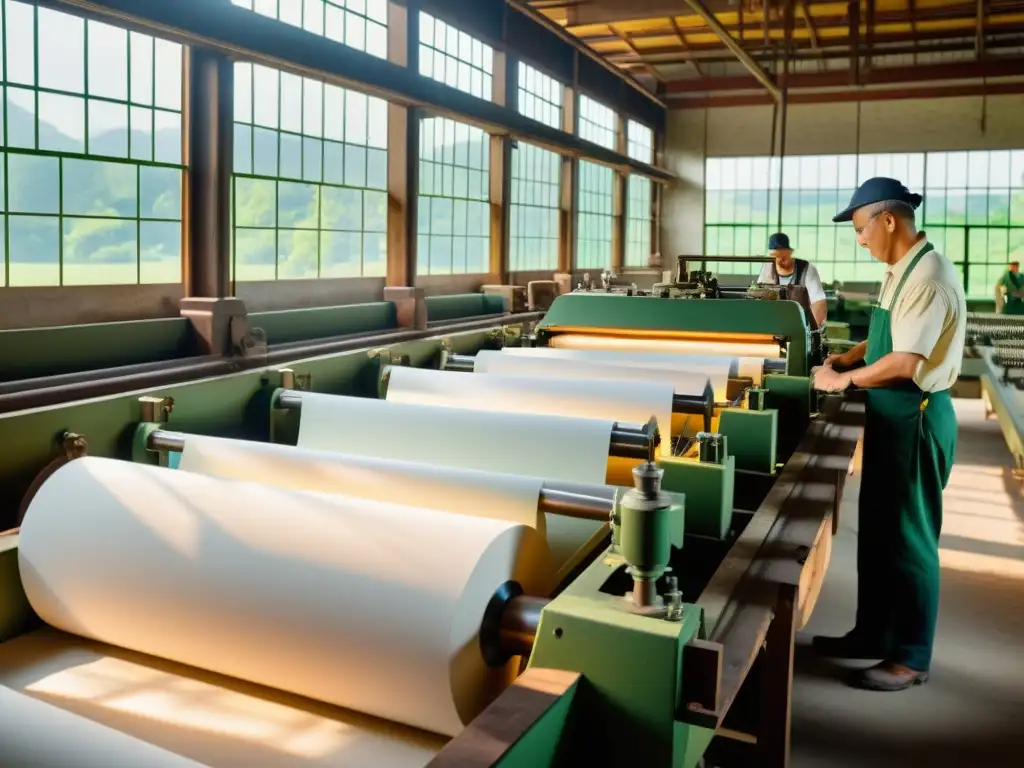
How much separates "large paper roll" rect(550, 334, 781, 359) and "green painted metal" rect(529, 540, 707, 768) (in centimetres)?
271

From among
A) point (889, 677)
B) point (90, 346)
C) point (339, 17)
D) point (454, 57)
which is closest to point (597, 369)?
point (889, 677)

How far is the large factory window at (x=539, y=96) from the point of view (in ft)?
29.7

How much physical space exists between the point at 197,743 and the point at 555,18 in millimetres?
8687

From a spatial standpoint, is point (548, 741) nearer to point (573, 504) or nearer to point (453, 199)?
point (573, 504)

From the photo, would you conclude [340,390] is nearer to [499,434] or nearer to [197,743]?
[499,434]

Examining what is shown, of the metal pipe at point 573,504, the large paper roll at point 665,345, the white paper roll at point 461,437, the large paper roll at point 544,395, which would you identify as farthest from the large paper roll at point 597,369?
the metal pipe at point 573,504

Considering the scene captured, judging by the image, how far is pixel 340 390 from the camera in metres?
2.98

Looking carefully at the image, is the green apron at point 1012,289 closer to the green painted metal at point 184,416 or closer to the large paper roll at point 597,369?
the large paper roll at point 597,369

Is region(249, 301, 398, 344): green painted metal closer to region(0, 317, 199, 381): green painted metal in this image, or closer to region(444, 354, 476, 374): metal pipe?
region(0, 317, 199, 381): green painted metal

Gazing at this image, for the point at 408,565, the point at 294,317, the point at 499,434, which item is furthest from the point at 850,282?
the point at 408,565

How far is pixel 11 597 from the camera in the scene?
1.53 m

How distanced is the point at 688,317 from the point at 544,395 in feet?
4.26

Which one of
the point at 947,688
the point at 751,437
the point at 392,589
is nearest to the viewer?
the point at 392,589

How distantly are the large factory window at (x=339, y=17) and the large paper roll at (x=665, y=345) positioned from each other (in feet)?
8.27
